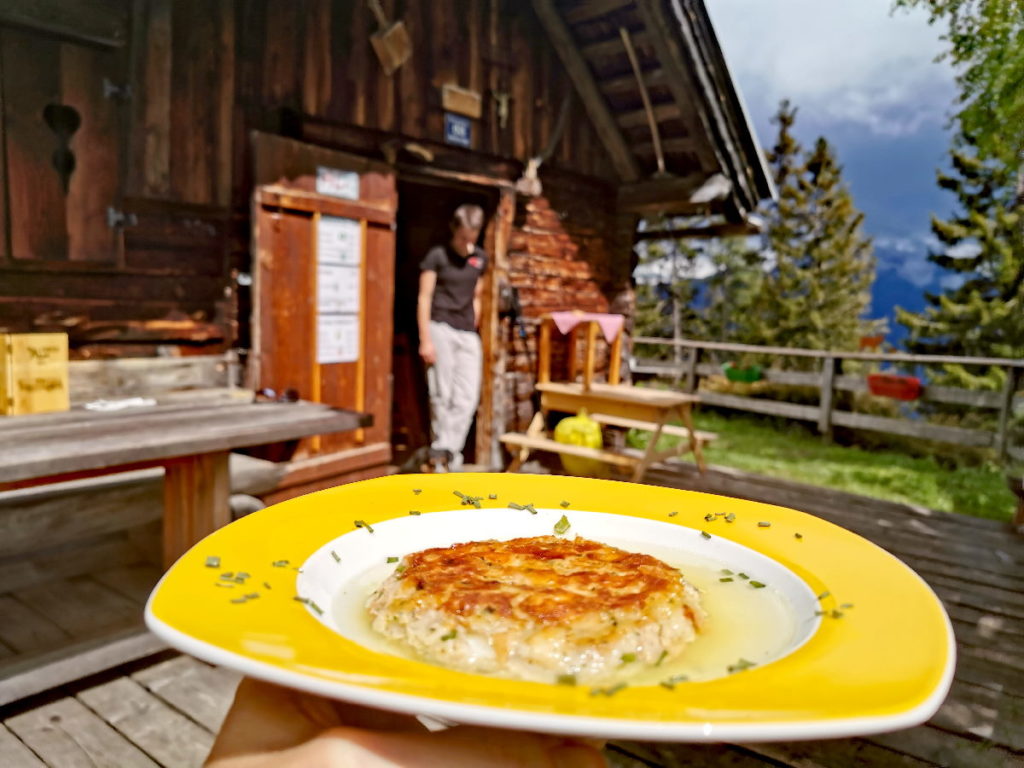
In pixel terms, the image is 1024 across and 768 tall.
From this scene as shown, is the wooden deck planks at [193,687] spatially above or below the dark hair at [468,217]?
below

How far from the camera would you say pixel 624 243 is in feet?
26.8

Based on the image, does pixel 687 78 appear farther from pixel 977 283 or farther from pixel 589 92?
pixel 977 283

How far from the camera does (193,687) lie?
3.03 metres

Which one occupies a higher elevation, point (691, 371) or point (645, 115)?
point (645, 115)

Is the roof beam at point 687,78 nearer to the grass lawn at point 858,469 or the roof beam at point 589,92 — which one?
the roof beam at point 589,92

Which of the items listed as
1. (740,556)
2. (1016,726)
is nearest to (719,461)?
(1016,726)

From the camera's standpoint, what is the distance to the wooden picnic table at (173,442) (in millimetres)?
2430

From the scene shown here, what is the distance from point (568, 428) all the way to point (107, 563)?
4.22m

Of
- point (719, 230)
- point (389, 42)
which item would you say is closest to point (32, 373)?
point (389, 42)

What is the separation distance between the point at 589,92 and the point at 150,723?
653 centimetres

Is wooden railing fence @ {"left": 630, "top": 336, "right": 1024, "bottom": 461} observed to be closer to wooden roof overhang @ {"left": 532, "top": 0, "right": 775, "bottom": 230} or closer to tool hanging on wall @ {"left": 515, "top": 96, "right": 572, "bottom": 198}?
wooden roof overhang @ {"left": 532, "top": 0, "right": 775, "bottom": 230}

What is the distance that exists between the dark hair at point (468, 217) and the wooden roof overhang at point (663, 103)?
1953 mm

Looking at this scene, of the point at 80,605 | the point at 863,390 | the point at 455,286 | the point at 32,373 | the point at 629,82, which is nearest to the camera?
the point at 32,373

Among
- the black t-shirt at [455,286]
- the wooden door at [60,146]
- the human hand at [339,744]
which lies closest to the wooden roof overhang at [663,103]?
the black t-shirt at [455,286]
